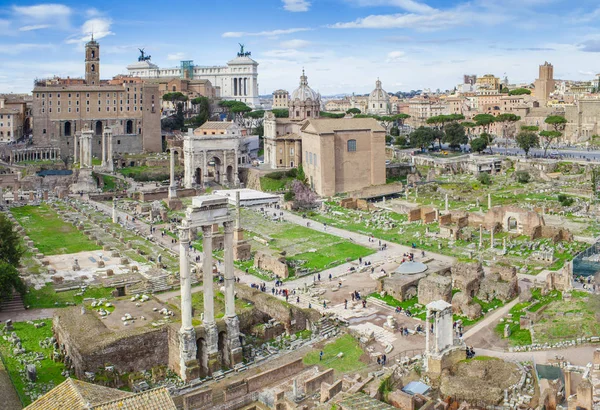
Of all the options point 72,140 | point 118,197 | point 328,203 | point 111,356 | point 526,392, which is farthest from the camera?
point 72,140

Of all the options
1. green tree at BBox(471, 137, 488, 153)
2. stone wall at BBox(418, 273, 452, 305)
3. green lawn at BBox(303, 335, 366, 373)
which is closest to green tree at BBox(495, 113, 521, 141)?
green tree at BBox(471, 137, 488, 153)

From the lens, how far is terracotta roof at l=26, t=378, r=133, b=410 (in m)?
16.2

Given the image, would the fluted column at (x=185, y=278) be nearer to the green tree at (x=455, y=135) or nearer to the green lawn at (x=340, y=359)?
the green lawn at (x=340, y=359)

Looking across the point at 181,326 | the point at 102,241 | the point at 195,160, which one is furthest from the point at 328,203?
the point at 181,326

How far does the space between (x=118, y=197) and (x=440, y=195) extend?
102ft

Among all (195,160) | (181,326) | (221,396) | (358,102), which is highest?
(358,102)

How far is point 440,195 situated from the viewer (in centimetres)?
6250

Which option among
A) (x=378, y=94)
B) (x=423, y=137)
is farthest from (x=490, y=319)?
(x=378, y=94)

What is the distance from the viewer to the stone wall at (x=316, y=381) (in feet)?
73.4

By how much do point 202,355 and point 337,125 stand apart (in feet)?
143

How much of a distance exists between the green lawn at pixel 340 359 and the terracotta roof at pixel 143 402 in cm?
911

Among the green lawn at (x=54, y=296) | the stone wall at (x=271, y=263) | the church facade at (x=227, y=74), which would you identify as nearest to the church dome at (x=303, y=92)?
the church facade at (x=227, y=74)

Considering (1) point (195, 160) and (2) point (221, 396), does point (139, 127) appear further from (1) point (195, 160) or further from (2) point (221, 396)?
(2) point (221, 396)

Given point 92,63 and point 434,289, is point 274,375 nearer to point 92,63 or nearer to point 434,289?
point 434,289
